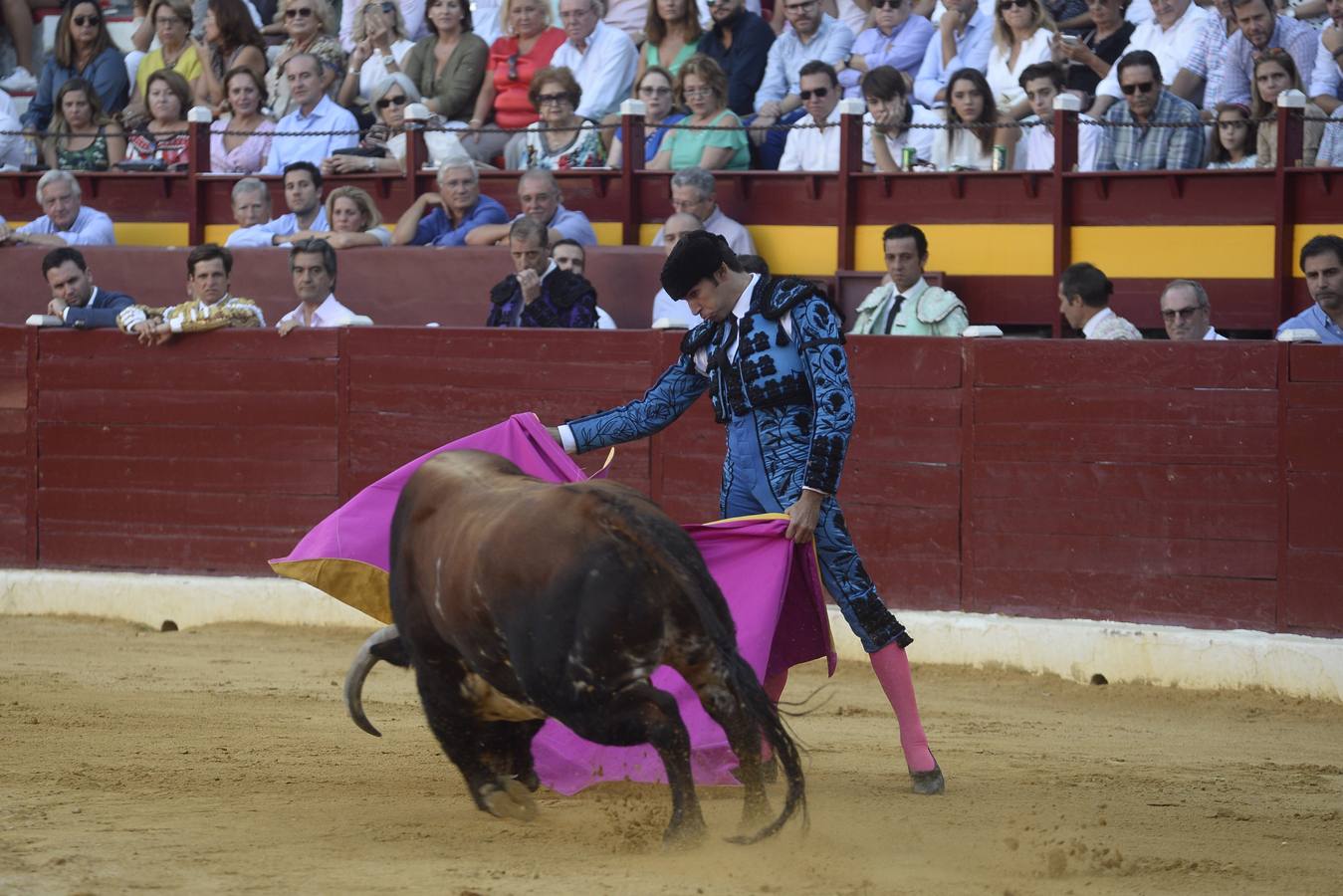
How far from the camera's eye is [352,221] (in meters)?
8.52

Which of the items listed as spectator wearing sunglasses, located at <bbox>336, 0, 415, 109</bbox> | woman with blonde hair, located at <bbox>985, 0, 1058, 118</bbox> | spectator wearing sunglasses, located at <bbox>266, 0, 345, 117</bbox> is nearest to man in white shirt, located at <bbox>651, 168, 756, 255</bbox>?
woman with blonde hair, located at <bbox>985, 0, 1058, 118</bbox>

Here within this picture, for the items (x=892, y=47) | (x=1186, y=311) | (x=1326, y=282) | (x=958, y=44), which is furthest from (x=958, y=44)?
(x=1326, y=282)

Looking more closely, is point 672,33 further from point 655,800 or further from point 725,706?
point 725,706

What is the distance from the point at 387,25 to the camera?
959cm

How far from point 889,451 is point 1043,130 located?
1665mm

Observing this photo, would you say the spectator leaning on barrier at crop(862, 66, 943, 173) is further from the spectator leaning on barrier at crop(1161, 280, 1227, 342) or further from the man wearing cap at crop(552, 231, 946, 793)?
the man wearing cap at crop(552, 231, 946, 793)

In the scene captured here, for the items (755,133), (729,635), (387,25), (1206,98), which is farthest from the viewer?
(387,25)

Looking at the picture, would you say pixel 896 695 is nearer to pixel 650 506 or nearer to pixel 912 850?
pixel 912 850

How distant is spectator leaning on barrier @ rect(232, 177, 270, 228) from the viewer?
880cm

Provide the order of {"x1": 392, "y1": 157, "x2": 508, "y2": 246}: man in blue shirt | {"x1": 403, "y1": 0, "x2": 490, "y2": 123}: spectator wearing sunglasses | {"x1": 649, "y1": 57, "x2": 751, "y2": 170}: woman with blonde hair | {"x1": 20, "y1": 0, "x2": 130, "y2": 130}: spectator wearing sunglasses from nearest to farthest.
A: {"x1": 649, "y1": 57, "x2": 751, "y2": 170}: woman with blonde hair → {"x1": 392, "y1": 157, "x2": 508, "y2": 246}: man in blue shirt → {"x1": 403, "y1": 0, "x2": 490, "y2": 123}: spectator wearing sunglasses → {"x1": 20, "y1": 0, "x2": 130, "y2": 130}: spectator wearing sunglasses

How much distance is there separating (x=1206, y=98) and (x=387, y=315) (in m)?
3.73

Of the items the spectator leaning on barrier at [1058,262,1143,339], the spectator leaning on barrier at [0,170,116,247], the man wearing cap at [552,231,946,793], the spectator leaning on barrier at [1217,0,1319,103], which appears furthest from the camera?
the spectator leaning on barrier at [0,170,116,247]

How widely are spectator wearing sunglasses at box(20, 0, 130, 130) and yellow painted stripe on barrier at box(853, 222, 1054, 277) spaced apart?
183 inches

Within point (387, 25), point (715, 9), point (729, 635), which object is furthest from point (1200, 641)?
point (387, 25)
